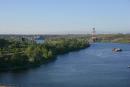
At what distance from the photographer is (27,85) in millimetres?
9062

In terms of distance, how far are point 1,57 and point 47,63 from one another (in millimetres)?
1847

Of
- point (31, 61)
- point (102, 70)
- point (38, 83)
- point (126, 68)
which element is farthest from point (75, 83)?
point (31, 61)

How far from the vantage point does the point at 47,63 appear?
14.2m

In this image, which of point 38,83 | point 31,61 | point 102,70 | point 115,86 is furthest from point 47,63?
point 115,86

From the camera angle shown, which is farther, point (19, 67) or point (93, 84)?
point (19, 67)

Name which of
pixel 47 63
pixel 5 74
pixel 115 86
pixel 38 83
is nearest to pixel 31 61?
pixel 47 63

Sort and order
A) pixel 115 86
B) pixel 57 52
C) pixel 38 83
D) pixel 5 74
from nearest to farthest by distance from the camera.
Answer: pixel 115 86
pixel 38 83
pixel 5 74
pixel 57 52

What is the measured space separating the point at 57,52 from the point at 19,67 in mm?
6862

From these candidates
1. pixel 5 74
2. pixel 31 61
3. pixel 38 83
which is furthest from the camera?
pixel 31 61

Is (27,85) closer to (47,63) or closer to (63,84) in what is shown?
(63,84)

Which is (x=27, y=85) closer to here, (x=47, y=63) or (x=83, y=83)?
(x=83, y=83)

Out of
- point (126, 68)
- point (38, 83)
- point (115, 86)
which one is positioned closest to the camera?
point (115, 86)

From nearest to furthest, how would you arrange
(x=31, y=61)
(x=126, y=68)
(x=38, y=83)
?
(x=38, y=83) < (x=126, y=68) < (x=31, y=61)

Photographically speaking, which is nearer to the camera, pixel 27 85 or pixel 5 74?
pixel 27 85
